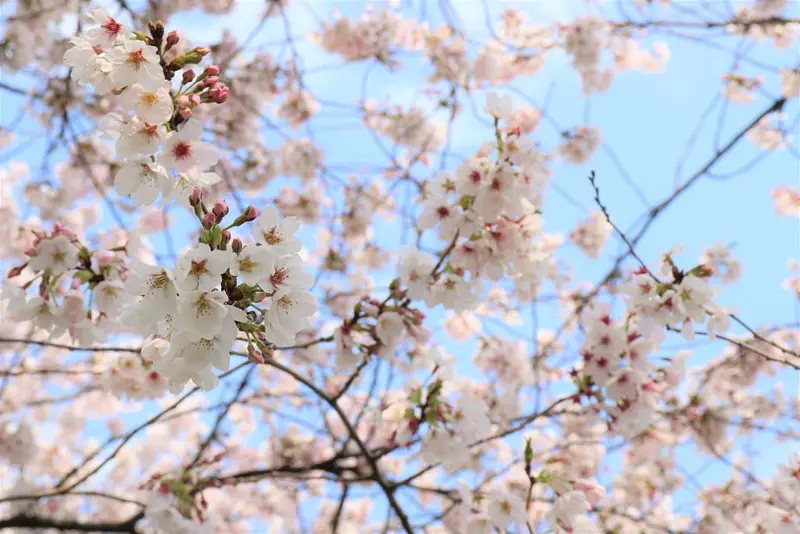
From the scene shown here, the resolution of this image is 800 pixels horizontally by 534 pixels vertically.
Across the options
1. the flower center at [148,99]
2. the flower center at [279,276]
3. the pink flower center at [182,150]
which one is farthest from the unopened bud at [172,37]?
the flower center at [279,276]

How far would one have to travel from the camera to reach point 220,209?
1205 mm

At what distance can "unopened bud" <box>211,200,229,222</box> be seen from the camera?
1.20 meters

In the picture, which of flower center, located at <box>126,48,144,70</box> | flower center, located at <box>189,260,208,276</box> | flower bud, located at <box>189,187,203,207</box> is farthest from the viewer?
flower center, located at <box>126,48,144,70</box>

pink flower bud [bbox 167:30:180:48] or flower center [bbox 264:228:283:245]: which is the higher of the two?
pink flower bud [bbox 167:30:180:48]

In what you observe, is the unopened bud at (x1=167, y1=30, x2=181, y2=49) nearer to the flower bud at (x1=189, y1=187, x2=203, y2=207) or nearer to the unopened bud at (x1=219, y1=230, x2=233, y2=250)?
the flower bud at (x1=189, y1=187, x2=203, y2=207)

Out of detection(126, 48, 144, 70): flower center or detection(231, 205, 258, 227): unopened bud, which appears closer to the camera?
detection(231, 205, 258, 227): unopened bud

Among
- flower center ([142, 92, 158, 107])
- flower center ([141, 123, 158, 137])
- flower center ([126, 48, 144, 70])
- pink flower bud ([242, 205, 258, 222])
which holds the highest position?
flower center ([126, 48, 144, 70])

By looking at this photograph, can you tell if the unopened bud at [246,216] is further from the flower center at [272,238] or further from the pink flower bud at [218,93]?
the pink flower bud at [218,93]

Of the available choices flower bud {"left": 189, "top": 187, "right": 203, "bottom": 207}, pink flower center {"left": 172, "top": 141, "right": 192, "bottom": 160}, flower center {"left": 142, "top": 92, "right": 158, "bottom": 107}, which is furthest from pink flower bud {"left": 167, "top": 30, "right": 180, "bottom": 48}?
Result: flower bud {"left": 189, "top": 187, "right": 203, "bottom": 207}

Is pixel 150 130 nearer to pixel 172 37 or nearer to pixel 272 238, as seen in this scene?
pixel 172 37

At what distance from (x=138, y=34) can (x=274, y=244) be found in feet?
2.12

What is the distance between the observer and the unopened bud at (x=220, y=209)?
1.20m

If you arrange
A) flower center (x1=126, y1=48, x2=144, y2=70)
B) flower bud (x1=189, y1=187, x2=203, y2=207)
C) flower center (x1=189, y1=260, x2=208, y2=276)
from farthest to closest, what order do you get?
flower center (x1=126, y1=48, x2=144, y2=70) < flower bud (x1=189, y1=187, x2=203, y2=207) < flower center (x1=189, y1=260, x2=208, y2=276)

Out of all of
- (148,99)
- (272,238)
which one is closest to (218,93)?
(148,99)
